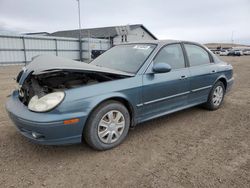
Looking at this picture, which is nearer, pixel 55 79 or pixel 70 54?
pixel 55 79

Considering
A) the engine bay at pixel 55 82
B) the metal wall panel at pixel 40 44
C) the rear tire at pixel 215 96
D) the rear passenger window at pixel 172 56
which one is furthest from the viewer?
the metal wall panel at pixel 40 44

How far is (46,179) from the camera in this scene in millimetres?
2326

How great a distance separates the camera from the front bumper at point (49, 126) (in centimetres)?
243

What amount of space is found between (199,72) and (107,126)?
2217 millimetres

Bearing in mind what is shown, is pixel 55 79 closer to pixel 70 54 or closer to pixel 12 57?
pixel 12 57

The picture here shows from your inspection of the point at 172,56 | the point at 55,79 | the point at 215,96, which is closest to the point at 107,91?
the point at 55,79

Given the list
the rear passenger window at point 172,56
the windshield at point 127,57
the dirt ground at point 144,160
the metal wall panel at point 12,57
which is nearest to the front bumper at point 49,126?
→ the dirt ground at point 144,160

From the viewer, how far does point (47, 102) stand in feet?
8.27

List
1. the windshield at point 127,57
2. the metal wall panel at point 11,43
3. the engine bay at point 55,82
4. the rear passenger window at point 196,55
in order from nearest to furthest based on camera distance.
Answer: the engine bay at point 55,82 < the windshield at point 127,57 < the rear passenger window at point 196,55 < the metal wall panel at point 11,43

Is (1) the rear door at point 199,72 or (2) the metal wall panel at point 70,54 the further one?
(2) the metal wall panel at point 70,54

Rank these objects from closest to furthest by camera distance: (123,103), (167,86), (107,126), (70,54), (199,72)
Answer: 1. (107,126)
2. (123,103)
3. (167,86)
4. (199,72)
5. (70,54)

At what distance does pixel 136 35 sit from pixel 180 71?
29.0 metres

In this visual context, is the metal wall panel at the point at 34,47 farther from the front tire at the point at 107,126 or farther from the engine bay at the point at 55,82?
the front tire at the point at 107,126

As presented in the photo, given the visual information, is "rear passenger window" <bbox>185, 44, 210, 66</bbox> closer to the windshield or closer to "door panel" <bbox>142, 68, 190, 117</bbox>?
"door panel" <bbox>142, 68, 190, 117</bbox>
